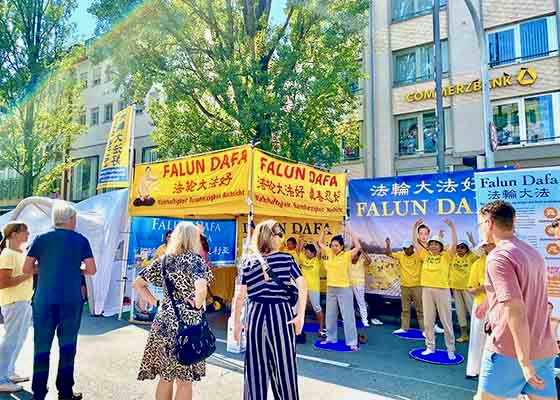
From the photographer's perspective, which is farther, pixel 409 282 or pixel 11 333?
pixel 409 282

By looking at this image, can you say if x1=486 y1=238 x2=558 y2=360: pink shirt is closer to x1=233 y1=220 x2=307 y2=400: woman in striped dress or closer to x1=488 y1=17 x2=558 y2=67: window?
x1=233 y1=220 x2=307 y2=400: woman in striped dress

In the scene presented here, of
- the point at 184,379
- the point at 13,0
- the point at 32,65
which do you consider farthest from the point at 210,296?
the point at 13,0

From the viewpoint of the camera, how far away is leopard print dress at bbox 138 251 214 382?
327 cm

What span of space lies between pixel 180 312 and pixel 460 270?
5.41 m

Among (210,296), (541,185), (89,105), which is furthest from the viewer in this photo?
(89,105)

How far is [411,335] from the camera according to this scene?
7.35m

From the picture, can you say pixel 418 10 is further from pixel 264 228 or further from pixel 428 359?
pixel 264 228

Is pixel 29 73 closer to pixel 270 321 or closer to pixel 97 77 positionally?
pixel 97 77

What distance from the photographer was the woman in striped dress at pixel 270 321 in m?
3.29

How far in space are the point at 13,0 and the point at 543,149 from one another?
21.1m

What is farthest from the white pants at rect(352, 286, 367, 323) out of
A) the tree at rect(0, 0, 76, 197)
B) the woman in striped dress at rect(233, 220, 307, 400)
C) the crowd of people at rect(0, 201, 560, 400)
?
the tree at rect(0, 0, 76, 197)

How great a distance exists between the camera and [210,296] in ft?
32.1

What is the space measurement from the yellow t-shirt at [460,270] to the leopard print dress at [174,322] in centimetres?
512

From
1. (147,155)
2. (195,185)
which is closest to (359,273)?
(195,185)
